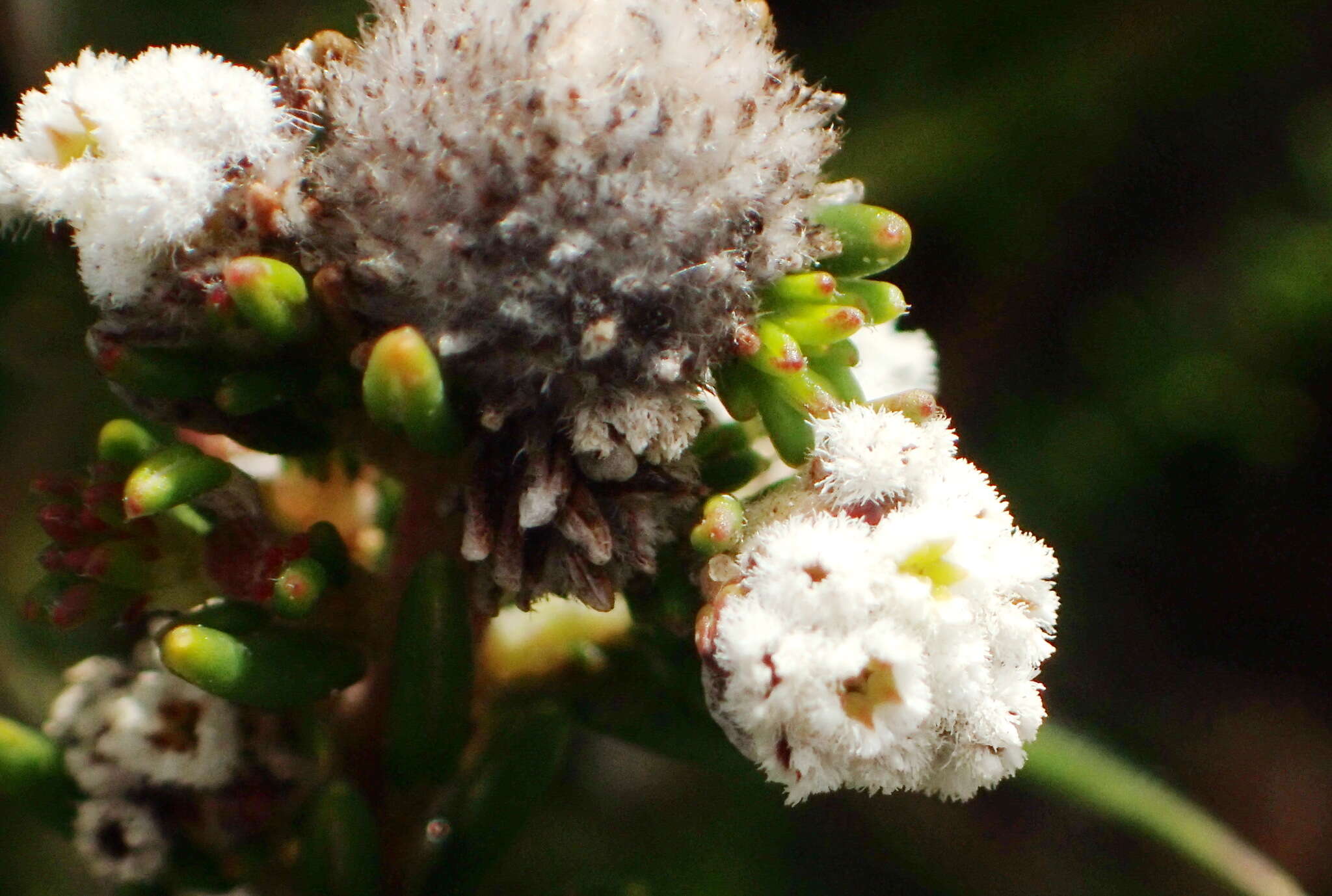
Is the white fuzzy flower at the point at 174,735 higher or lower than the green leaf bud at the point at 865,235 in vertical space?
lower

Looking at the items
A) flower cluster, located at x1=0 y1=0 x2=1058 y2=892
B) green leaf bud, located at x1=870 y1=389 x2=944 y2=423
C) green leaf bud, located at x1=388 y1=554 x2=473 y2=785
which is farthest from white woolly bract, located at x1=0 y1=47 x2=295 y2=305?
green leaf bud, located at x1=870 y1=389 x2=944 y2=423

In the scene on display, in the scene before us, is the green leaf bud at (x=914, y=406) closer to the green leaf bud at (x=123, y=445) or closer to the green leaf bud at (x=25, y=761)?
Result: the green leaf bud at (x=123, y=445)

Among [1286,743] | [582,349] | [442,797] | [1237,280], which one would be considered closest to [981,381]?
[1237,280]

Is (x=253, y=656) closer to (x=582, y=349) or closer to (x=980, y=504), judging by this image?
(x=582, y=349)

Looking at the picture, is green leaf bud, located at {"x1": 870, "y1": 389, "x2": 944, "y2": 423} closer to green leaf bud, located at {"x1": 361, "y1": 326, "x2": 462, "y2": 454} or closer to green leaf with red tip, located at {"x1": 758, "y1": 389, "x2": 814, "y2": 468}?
green leaf with red tip, located at {"x1": 758, "y1": 389, "x2": 814, "y2": 468}

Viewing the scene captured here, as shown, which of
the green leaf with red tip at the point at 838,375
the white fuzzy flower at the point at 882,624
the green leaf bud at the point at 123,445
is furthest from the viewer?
the green leaf bud at the point at 123,445

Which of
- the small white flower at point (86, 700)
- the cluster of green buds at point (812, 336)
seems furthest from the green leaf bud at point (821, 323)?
the small white flower at point (86, 700)

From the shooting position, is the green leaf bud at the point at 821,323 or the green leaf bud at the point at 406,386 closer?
the green leaf bud at the point at 406,386
